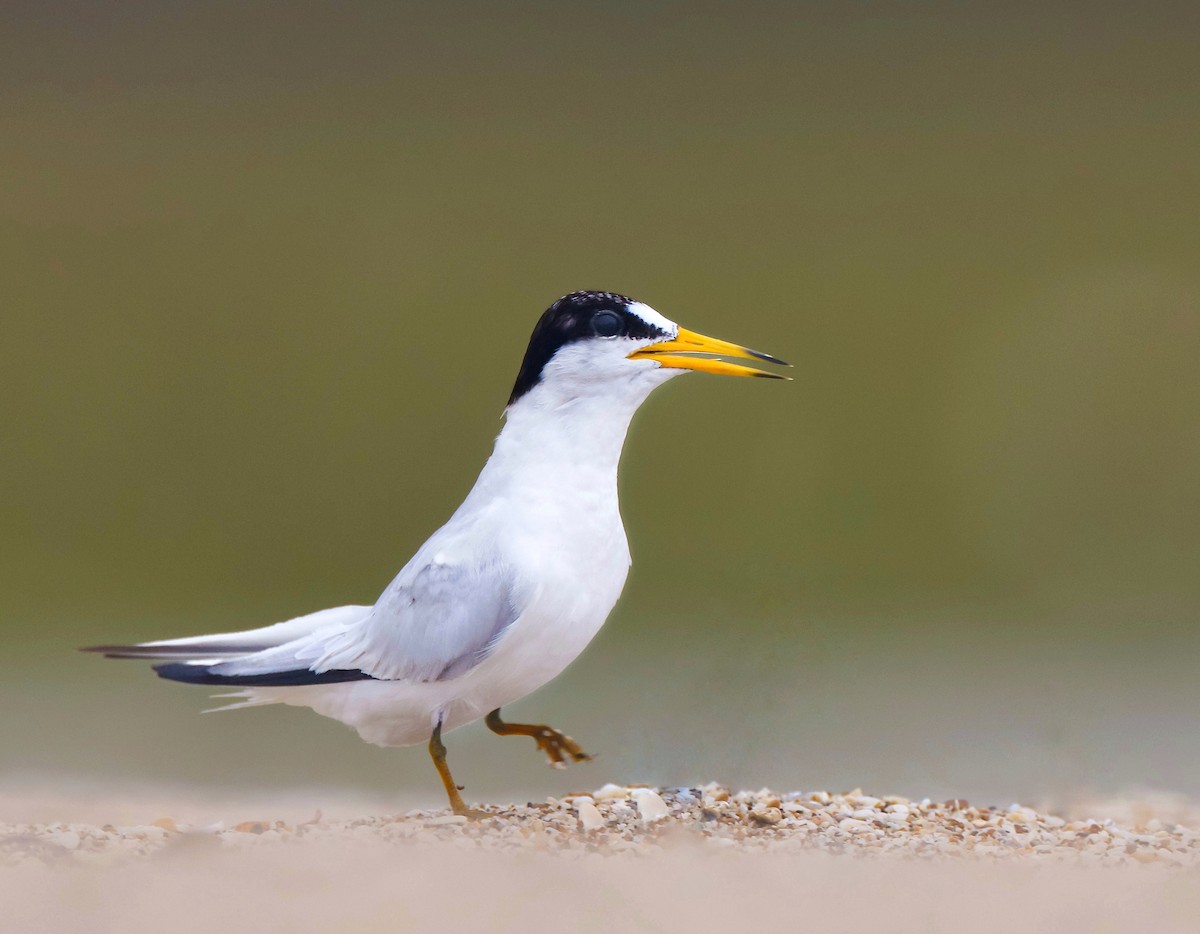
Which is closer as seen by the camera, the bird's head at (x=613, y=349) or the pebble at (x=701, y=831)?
the pebble at (x=701, y=831)

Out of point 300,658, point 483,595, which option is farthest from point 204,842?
point 483,595

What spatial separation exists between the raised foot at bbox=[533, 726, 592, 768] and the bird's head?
79cm

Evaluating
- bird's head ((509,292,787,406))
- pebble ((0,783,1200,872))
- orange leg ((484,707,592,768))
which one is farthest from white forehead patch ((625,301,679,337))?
pebble ((0,783,1200,872))

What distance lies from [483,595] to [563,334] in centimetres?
62

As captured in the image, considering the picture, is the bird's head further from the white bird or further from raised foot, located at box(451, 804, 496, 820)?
raised foot, located at box(451, 804, 496, 820)

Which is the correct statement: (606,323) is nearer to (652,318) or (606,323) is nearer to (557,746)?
(652,318)

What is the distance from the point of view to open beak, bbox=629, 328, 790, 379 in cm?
293

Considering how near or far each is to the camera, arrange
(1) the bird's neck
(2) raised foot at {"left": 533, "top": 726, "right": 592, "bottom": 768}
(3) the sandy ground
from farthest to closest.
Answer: (2) raised foot at {"left": 533, "top": 726, "right": 592, "bottom": 768}, (1) the bird's neck, (3) the sandy ground

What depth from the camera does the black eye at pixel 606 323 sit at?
9.57 ft

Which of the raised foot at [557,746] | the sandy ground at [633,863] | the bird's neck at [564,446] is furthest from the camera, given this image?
the raised foot at [557,746]

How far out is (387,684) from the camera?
2.90 meters

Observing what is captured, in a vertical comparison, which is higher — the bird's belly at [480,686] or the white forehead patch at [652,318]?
the white forehead patch at [652,318]

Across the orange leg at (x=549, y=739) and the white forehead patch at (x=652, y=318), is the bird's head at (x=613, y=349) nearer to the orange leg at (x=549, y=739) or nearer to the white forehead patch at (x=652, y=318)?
the white forehead patch at (x=652, y=318)

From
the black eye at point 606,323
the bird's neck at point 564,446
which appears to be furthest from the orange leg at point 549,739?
the black eye at point 606,323
